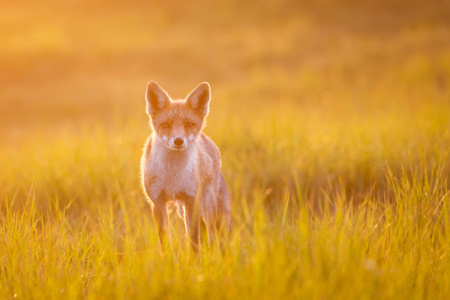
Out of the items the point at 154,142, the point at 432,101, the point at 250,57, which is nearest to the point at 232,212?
the point at 154,142

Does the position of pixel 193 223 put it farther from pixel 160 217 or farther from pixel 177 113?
pixel 177 113

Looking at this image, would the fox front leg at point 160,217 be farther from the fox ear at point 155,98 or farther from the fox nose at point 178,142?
the fox ear at point 155,98

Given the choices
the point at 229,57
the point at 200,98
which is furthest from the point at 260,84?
the point at 200,98

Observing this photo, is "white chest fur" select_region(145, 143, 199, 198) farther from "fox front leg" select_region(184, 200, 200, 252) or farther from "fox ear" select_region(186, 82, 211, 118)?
"fox ear" select_region(186, 82, 211, 118)

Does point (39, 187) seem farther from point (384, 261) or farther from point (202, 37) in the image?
point (202, 37)

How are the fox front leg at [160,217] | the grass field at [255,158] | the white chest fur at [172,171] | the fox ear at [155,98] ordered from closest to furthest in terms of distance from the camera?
the grass field at [255,158], the fox front leg at [160,217], the white chest fur at [172,171], the fox ear at [155,98]

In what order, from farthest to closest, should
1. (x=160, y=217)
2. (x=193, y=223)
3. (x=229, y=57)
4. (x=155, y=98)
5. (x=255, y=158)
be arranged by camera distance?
1. (x=229, y=57)
2. (x=255, y=158)
3. (x=155, y=98)
4. (x=160, y=217)
5. (x=193, y=223)

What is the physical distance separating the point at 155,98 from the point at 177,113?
291 mm

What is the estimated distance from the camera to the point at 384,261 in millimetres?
3104

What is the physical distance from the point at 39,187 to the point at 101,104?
33.7ft

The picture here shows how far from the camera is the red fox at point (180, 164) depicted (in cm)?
385

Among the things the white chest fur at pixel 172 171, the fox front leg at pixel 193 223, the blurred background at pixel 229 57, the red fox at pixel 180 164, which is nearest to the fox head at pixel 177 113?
the red fox at pixel 180 164

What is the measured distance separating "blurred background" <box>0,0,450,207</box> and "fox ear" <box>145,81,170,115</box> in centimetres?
164

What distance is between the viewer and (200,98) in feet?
13.8
